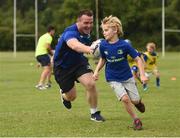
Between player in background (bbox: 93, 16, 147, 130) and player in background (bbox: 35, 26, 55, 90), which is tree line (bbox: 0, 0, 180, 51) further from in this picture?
player in background (bbox: 93, 16, 147, 130)

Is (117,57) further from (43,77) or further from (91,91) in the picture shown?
(43,77)

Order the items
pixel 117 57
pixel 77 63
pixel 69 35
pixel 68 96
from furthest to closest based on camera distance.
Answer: pixel 68 96 < pixel 77 63 < pixel 69 35 < pixel 117 57

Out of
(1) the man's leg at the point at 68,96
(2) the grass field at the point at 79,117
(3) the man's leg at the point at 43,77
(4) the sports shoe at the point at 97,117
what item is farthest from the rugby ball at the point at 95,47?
(3) the man's leg at the point at 43,77

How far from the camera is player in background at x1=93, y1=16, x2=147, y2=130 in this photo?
1000 centimetres

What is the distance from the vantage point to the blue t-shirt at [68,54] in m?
10.7

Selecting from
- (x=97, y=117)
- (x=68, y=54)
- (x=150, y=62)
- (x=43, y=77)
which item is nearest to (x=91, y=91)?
(x=97, y=117)

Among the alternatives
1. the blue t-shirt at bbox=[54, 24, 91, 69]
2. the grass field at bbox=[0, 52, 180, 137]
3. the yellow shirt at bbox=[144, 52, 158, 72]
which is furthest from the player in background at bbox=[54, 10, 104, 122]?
the yellow shirt at bbox=[144, 52, 158, 72]

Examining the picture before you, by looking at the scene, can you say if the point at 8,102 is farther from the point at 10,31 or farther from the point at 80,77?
the point at 10,31

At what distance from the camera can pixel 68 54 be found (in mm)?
10930

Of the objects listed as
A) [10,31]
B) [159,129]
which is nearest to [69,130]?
[159,129]

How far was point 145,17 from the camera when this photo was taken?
7744 cm

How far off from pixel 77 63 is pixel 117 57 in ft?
3.71

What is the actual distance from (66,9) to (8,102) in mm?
64474

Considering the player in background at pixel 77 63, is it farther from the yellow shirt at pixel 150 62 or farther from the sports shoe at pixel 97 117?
the yellow shirt at pixel 150 62
